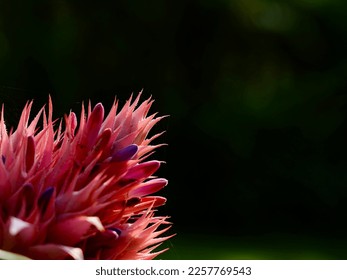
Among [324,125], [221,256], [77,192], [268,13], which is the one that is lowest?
[77,192]

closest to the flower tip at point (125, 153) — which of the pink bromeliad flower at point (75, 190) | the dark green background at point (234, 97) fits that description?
the pink bromeliad flower at point (75, 190)

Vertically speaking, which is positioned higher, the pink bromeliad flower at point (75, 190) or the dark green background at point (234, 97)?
the dark green background at point (234, 97)

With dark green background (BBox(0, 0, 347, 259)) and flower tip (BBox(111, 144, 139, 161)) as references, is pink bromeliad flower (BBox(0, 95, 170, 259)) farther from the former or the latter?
dark green background (BBox(0, 0, 347, 259))

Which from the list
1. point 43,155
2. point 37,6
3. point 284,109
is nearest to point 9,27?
point 37,6

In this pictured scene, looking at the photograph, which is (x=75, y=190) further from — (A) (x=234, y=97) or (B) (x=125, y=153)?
(A) (x=234, y=97)

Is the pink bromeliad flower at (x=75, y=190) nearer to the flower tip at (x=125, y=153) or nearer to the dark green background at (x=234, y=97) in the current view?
the flower tip at (x=125, y=153)

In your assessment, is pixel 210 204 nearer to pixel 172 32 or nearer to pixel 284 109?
pixel 284 109
